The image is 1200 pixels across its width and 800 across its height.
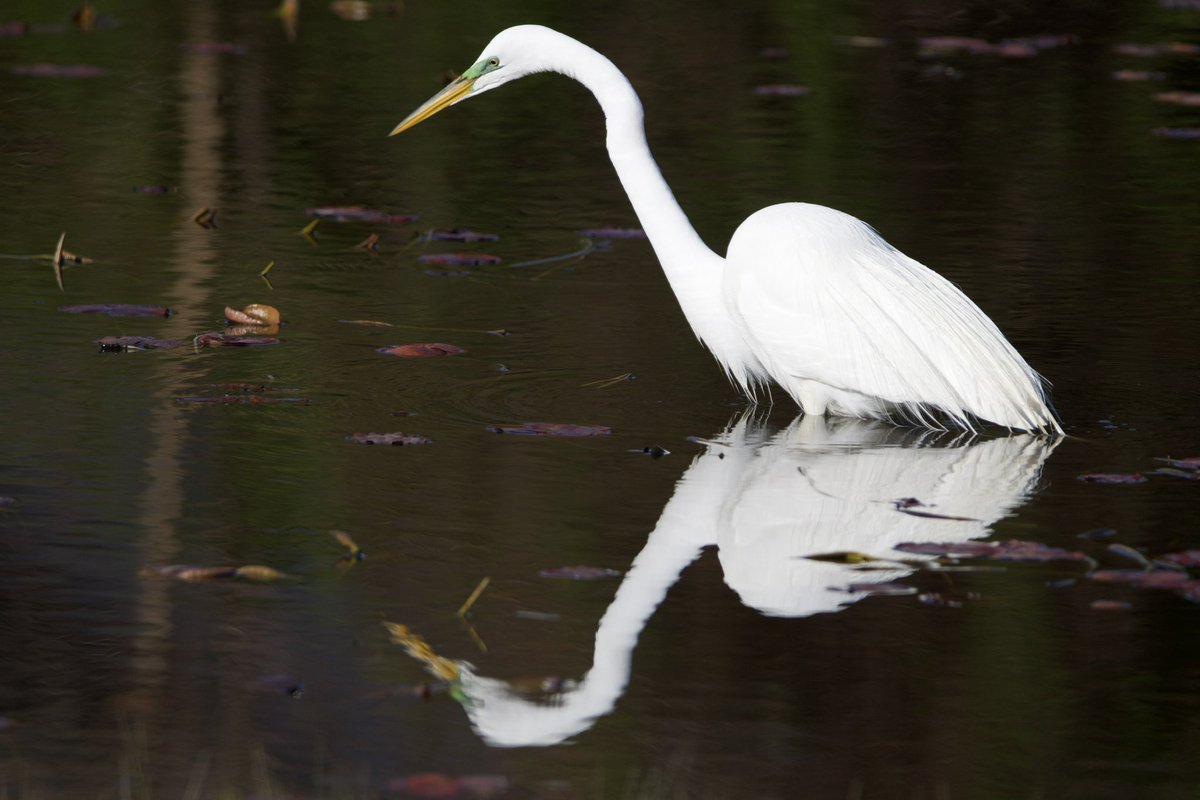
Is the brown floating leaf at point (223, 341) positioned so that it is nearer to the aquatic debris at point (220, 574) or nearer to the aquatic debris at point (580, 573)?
the aquatic debris at point (220, 574)

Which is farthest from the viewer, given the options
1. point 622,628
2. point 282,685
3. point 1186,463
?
point 1186,463

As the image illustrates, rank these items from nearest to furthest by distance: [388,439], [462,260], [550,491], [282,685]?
[282,685] → [550,491] → [388,439] → [462,260]

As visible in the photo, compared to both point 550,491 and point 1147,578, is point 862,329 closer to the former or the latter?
point 550,491

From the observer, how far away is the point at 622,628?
4.06m

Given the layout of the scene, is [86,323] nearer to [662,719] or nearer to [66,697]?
[66,697]

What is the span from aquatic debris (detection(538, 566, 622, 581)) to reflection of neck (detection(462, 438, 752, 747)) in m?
0.05

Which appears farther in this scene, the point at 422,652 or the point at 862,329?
the point at 862,329

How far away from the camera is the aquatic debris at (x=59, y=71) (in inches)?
458

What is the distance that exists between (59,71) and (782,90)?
446 cm

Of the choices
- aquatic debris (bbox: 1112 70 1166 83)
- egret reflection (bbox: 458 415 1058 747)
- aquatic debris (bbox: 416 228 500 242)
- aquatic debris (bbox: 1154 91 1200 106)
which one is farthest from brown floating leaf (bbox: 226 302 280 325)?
aquatic debris (bbox: 1112 70 1166 83)

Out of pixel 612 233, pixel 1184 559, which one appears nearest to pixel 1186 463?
pixel 1184 559

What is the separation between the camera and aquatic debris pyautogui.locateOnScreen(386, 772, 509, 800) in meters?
3.27

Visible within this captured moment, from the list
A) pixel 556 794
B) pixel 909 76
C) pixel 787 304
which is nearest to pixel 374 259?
pixel 787 304

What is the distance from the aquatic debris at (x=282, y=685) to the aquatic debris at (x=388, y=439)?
158 centimetres
